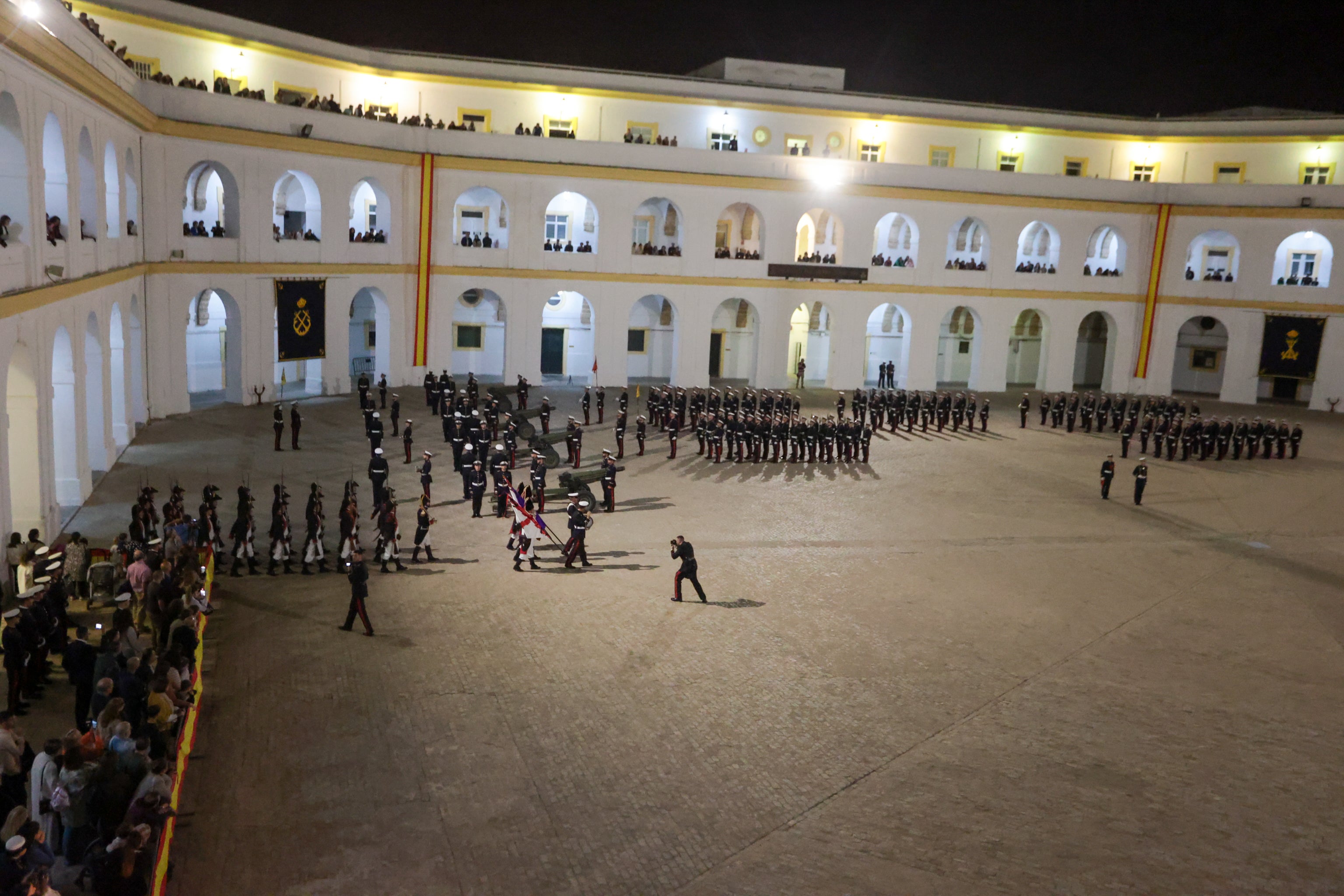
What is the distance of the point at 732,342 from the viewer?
1693 inches

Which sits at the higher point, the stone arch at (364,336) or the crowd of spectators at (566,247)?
the crowd of spectators at (566,247)

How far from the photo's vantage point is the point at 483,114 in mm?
39219

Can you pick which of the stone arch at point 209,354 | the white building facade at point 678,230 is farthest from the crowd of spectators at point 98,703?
the stone arch at point 209,354

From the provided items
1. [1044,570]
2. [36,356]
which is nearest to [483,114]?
[36,356]

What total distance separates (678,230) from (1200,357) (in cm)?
2433

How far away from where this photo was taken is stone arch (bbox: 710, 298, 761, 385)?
140 feet

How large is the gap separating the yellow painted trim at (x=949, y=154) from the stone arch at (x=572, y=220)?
14696 millimetres

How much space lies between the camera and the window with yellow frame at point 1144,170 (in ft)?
150

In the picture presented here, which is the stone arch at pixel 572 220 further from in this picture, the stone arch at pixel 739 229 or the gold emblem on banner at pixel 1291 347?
the gold emblem on banner at pixel 1291 347

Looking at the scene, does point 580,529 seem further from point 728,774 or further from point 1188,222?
point 1188,222

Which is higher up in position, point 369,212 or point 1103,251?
point 1103,251

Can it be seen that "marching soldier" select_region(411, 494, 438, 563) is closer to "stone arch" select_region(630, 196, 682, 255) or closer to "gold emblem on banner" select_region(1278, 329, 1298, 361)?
"stone arch" select_region(630, 196, 682, 255)

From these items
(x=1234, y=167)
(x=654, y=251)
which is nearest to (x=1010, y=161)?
(x=1234, y=167)

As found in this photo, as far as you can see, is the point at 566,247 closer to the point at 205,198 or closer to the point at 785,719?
the point at 205,198
